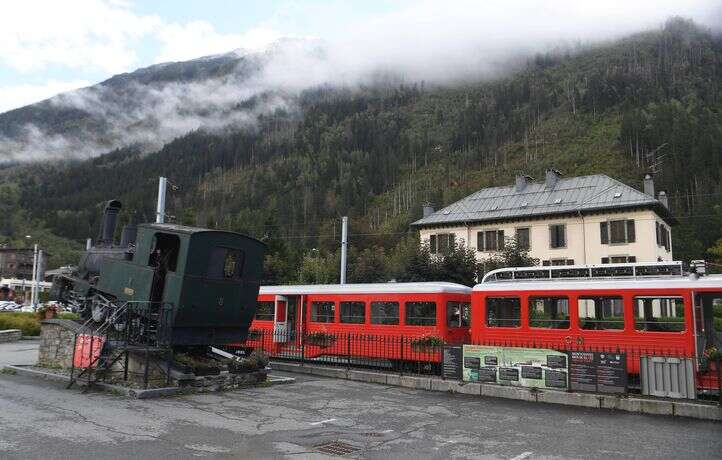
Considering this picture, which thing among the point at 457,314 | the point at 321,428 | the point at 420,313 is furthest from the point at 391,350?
the point at 321,428

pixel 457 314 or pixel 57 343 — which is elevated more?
pixel 457 314

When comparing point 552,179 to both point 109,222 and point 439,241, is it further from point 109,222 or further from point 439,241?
point 109,222

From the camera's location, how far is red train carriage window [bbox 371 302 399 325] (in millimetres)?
17250

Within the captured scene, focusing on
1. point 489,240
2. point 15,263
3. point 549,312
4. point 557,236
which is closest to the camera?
point 549,312

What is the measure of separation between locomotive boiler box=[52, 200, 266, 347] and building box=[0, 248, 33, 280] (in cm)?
11250

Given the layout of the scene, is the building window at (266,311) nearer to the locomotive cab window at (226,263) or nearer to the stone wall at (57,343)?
the locomotive cab window at (226,263)

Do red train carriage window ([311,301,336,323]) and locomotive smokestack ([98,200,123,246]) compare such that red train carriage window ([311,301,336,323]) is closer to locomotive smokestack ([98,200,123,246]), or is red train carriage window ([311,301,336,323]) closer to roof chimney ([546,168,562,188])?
locomotive smokestack ([98,200,123,246])

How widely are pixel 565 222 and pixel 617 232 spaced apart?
359 centimetres

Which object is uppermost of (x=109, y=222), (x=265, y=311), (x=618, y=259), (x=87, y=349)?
(x=618, y=259)

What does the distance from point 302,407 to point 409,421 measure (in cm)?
238

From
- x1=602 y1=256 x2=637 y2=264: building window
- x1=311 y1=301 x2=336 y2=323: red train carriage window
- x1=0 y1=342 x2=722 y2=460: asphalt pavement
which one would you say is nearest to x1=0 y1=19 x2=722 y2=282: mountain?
x1=602 y1=256 x2=637 y2=264: building window

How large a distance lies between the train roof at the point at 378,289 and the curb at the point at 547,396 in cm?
302

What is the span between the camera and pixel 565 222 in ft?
128

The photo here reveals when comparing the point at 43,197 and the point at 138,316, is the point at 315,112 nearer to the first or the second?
the point at 43,197
